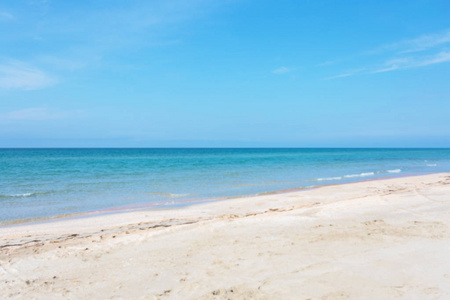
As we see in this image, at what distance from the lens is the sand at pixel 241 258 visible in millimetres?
4723

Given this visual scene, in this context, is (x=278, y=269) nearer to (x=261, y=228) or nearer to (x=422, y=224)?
(x=261, y=228)

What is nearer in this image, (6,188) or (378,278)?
(378,278)

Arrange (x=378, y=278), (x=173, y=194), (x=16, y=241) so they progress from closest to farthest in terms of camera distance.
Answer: (x=378, y=278), (x=16, y=241), (x=173, y=194)

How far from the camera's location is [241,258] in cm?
593

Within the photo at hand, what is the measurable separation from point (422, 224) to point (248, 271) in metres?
5.32

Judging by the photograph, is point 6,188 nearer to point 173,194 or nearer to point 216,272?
point 173,194

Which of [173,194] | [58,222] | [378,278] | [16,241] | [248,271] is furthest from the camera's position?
[173,194]

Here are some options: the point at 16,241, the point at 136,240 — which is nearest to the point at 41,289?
the point at 136,240

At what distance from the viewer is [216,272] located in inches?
210

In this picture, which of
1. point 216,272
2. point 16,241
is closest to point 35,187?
point 16,241

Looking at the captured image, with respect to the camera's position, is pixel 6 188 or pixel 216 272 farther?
pixel 6 188

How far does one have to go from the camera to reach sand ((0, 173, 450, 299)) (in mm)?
4723

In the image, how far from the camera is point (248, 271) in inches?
209

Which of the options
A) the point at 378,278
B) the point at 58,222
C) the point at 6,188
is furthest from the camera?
the point at 6,188
